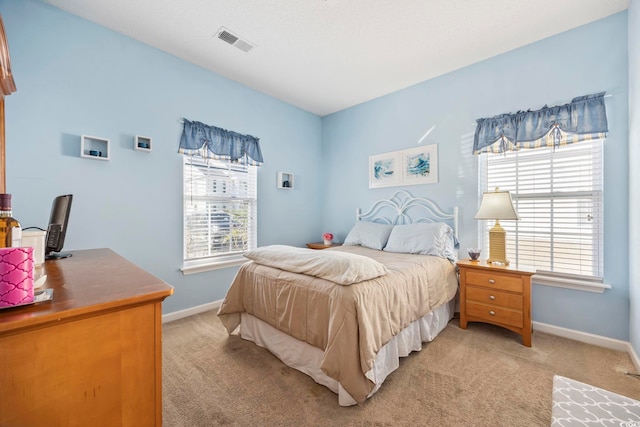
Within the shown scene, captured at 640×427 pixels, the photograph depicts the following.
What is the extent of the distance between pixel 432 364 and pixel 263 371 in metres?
1.27

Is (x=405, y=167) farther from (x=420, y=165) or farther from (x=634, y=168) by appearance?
(x=634, y=168)

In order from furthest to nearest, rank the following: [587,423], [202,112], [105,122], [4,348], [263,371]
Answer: [202,112] → [105,122] → [263,371] → [587,423] → [4,348]

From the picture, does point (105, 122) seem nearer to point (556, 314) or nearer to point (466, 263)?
point (466, 263)

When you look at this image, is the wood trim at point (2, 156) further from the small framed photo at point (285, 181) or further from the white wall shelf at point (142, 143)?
the small framed photo at point (285, 181)

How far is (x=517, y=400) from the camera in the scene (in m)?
1.65

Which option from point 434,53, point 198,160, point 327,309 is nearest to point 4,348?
point 327,309

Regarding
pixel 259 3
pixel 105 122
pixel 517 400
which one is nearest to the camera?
pixel 517 400

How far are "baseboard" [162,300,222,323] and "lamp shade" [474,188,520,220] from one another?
10.1ft

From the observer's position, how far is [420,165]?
11.3ft

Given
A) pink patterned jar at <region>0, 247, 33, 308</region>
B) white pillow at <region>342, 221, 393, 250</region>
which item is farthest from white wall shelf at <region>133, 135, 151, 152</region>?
white pillow at <region>342, 221, 393, 250</region>

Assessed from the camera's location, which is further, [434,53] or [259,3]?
[434,53]

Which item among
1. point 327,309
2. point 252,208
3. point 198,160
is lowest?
point 327,309

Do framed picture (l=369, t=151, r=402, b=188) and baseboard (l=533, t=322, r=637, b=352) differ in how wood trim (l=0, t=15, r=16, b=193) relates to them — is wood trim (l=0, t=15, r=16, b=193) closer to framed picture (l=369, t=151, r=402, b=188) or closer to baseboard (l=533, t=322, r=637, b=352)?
framed picture (l=369, t=151, r=402, b=188)

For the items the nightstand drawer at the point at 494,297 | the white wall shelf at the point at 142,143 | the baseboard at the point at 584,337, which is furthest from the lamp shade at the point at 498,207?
the white wall shelf at the point at 142,143
